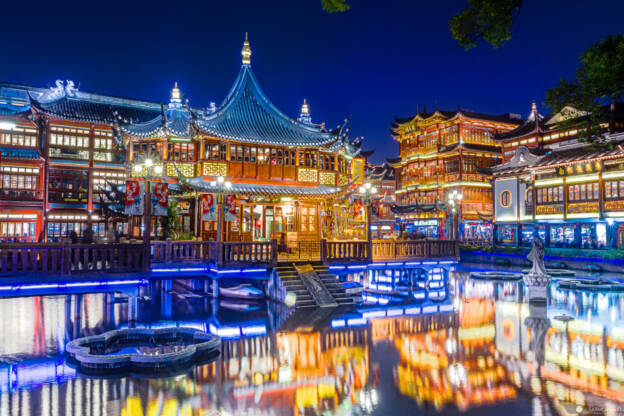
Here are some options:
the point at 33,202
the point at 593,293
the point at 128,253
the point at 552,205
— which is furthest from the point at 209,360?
the point at 552,205

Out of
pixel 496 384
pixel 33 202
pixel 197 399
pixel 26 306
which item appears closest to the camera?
pixel 197 399

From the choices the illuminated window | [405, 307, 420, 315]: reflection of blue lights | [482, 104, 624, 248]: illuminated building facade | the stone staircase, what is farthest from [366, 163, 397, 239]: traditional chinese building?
[405, 307, 420, 315]: reflection of blue lights

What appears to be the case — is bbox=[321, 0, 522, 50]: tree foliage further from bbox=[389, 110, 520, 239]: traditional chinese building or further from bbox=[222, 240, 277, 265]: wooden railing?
bbox=[389, 110, 520, 239]: traditional chinese building

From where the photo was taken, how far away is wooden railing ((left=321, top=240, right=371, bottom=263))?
18.9 meters

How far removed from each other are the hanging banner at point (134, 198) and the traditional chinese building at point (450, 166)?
37847 mm

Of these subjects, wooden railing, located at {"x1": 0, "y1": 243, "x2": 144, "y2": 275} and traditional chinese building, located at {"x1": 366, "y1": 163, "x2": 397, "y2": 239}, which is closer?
wooden railing, located at {"x1": 0, "y1": 243, "x2": 144, "y2": 275}

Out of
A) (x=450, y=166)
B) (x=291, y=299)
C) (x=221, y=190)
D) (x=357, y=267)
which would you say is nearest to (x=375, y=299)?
(x=357, y=267)

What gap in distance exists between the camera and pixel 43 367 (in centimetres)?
975

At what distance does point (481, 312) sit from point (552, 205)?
2679cm

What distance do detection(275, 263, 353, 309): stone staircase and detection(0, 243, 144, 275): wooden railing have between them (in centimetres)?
539

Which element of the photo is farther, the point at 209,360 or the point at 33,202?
the point at 33,202

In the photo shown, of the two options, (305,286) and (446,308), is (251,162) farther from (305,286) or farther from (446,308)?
(446,308)

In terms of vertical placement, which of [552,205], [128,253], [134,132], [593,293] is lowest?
[593,293]

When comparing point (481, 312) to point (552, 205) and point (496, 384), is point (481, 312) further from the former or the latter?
point (552, 205)
